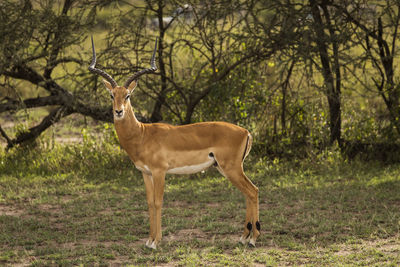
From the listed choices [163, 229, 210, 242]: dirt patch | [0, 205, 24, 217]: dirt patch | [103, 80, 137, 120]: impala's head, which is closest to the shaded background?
[0, 205, 24, 217]: dirt patch

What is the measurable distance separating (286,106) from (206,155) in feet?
14.5

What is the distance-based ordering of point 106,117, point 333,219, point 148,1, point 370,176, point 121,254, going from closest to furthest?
1. point 121,254
2. point 333,219
3. point 370,176
4. point 148,1
5. point 106,117

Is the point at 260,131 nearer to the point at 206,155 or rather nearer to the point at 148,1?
the point at 148,1

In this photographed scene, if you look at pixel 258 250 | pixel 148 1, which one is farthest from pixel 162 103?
pixel 258 250

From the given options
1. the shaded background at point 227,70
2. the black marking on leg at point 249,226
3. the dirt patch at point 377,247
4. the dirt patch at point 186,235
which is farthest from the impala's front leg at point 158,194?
the shaded background at point 227,70

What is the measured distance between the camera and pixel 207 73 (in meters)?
9.68

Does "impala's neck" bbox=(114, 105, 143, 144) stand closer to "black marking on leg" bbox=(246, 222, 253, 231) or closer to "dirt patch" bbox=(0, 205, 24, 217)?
"black marking on leg" bbox=(246, 222, 253, 231)

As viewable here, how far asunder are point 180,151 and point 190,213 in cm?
154

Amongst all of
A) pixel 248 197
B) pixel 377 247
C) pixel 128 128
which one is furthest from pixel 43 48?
pixel 377 247

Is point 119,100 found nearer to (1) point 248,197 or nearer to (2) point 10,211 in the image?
(1) point 248,197

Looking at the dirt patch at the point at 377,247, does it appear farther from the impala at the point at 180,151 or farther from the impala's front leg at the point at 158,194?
the impala's front leg at the point at 158,194

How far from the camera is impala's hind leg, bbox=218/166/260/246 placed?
5.50 meters

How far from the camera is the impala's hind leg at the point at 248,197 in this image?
5504 millimetres

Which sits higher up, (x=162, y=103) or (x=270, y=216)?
(x=162, y=103)
